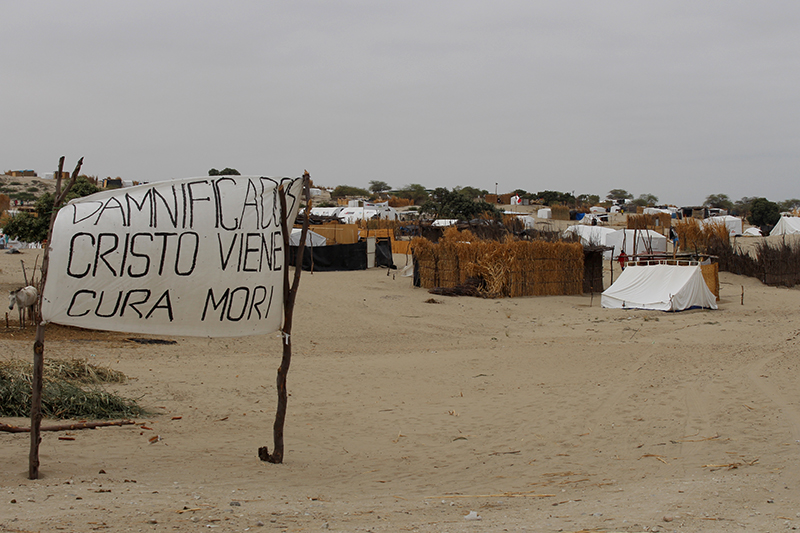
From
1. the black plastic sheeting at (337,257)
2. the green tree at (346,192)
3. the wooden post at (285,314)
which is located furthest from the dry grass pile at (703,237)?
the green tree at (346,192)

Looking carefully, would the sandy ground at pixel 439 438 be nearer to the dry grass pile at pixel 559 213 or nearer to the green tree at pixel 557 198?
the dry grass pile at pixel 559 213

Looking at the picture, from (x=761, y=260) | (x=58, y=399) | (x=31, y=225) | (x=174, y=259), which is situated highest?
(x=31, y=225)

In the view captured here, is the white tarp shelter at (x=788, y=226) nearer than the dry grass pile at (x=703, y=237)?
No

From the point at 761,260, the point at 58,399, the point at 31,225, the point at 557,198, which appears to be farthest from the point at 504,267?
the point at 557,198

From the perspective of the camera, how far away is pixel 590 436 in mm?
6828

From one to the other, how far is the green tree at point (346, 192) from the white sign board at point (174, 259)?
91.3 metres

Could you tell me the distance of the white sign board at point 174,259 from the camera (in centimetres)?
453

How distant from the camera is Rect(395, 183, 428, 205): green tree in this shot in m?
89.6

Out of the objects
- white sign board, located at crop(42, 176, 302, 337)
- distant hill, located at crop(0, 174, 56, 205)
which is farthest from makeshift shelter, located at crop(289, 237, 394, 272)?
distant hill, located at crop(0, 174, 56, 205)

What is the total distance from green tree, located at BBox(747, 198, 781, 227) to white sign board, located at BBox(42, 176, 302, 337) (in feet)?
208

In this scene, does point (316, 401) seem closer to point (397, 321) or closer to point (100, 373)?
point (100, 373)

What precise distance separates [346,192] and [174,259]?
94.4 m

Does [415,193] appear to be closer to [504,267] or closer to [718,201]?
[718,201]

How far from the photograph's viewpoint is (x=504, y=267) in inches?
790
